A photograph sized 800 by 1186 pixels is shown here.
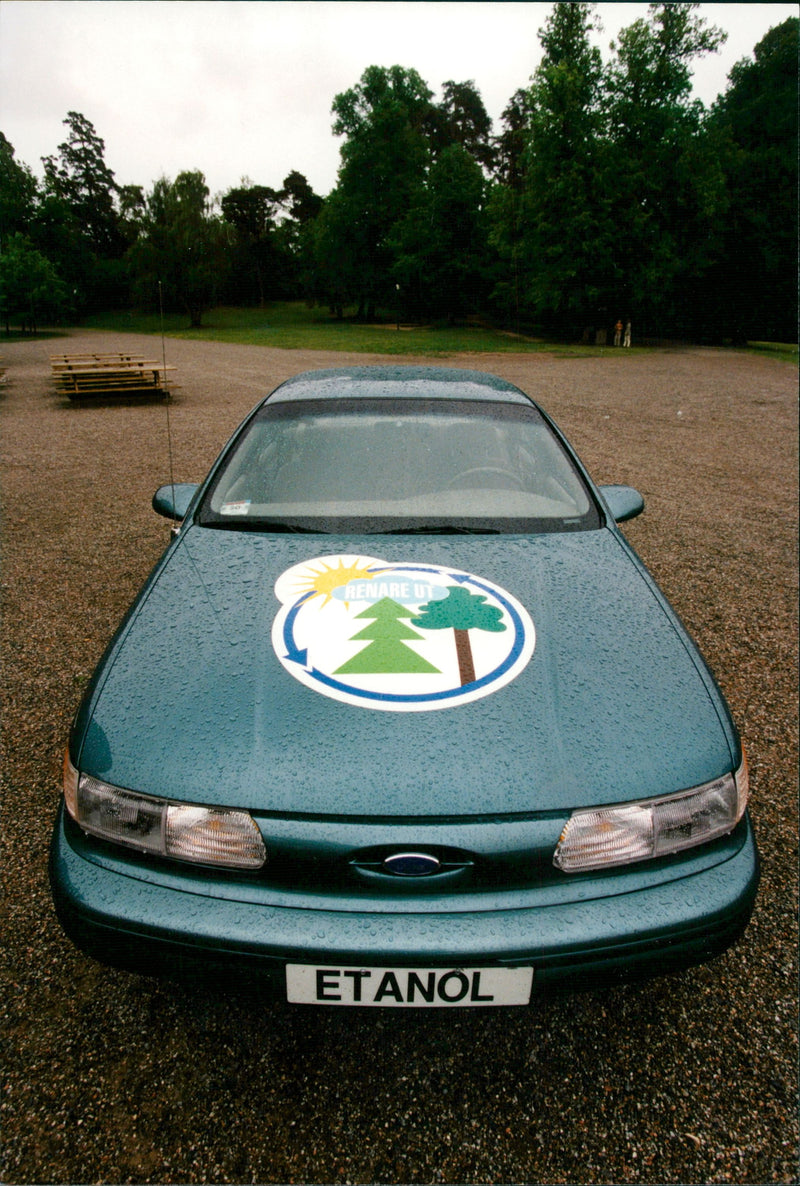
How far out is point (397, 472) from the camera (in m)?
2.51

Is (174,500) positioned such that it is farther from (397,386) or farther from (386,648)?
(386,648)

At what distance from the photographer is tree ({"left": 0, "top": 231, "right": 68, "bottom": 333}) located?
748 centimetres

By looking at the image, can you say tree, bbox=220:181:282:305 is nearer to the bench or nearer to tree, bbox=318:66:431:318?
tree, bbox=318:66:431:318

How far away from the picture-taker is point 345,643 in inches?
71.4

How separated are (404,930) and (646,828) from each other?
0.53 metres

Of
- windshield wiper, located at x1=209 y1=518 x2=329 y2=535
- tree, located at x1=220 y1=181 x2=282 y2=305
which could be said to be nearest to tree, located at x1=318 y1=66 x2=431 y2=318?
tree, located at x1=220 y1=181 x2=282 y2=305

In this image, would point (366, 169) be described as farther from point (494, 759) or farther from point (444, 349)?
point (494, 759)

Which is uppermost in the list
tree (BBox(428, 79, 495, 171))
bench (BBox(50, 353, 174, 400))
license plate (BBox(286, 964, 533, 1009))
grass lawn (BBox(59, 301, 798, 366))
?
tree (BBox(428, 79, 495, 171))

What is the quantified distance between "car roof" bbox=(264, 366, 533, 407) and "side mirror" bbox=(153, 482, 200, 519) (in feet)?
1.78

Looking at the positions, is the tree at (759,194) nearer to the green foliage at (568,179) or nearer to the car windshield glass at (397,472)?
the green foliage at (568,179)

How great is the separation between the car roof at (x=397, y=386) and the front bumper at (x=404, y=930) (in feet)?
6.47

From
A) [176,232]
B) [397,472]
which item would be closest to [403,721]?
[397,472]

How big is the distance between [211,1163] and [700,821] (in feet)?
3.97

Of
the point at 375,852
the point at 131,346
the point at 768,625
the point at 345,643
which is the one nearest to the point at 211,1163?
the point at 375,852
